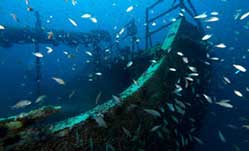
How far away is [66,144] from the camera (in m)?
4.10

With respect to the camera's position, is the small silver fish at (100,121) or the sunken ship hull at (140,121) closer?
the sunken ship hull at (140,121)

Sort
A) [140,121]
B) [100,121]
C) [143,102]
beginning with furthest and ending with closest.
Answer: [143,102] < [140,121] < [100,121]

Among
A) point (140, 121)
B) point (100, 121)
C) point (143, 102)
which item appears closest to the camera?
point (100, 121)

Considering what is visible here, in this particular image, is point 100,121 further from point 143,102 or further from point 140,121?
point 143,102

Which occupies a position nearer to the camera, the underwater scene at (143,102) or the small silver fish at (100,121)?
the underwater scene at (143,102)

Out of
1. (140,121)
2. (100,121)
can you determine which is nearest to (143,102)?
(140,121)

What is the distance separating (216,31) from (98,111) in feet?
94.6

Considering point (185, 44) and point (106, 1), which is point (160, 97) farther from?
point (106, 1)

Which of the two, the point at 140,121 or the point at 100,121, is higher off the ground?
the point at 100,121

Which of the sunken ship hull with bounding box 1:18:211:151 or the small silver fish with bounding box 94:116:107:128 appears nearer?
the sunken ship hull with bounding box 1:18:211:151

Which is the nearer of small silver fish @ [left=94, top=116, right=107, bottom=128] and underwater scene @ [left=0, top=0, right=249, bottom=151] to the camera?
underwater scene @ [left=0, top=0, right=249, bottom=151]

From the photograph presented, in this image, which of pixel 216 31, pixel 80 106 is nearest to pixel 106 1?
pixel 216 31

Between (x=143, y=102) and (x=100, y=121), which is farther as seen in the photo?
(x=143, y=102)

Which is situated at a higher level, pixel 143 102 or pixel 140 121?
pixel 143 102
